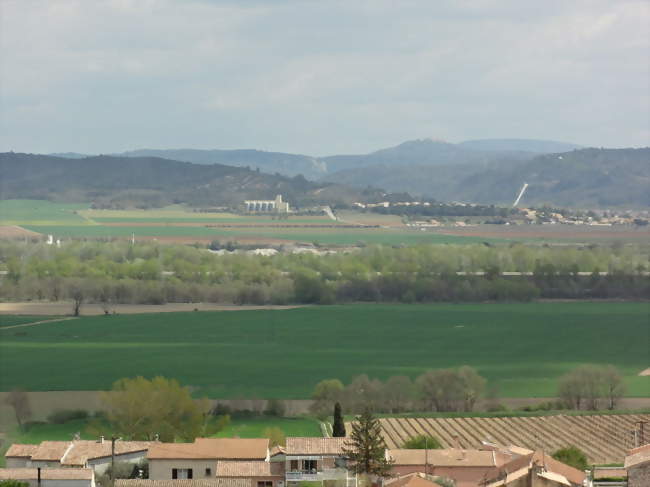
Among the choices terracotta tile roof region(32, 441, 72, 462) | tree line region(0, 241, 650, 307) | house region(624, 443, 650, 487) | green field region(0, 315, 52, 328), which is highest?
tree line region(0, 241, 650, 307)

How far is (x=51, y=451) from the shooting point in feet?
118

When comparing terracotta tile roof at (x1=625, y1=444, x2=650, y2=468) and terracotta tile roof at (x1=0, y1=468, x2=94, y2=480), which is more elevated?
terracotta tile roof at (x1=625, y1=444, x2=650, y2=468)

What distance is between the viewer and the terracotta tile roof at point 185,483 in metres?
31.3

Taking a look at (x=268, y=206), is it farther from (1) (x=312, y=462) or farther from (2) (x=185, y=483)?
(2) (x=185, y=483)

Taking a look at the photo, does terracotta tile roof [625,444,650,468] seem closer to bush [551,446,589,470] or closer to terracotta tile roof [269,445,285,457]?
bush [551,446,589,470]

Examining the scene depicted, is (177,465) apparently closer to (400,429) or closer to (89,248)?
(400,429)

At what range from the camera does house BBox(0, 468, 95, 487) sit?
31812 mm

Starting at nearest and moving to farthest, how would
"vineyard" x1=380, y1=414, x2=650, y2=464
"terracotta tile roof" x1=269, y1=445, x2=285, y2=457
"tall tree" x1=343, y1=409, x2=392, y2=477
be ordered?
"tall tree" x1=343, y1=409, x2=392, y2=477 < "terracotta tile roof" x1=269, y1=445, x2=285, y2=457 < "vineyard" x1=380, y1=414, x2=650, y2=464

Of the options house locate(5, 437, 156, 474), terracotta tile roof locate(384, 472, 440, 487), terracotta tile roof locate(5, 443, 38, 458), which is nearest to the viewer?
terracotta tile roof locate(384, 472, 440, 487)

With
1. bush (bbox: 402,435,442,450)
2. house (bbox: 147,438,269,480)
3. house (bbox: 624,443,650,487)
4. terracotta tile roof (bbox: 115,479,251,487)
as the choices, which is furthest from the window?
house (bbox: 624,443,650,487)

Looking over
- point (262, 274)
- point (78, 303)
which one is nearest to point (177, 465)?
point (78, 303)

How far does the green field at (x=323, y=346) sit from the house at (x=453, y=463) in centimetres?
1672

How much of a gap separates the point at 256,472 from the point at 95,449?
18.3 ft

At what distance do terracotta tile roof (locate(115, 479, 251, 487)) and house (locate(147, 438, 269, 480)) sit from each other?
1.33 m
